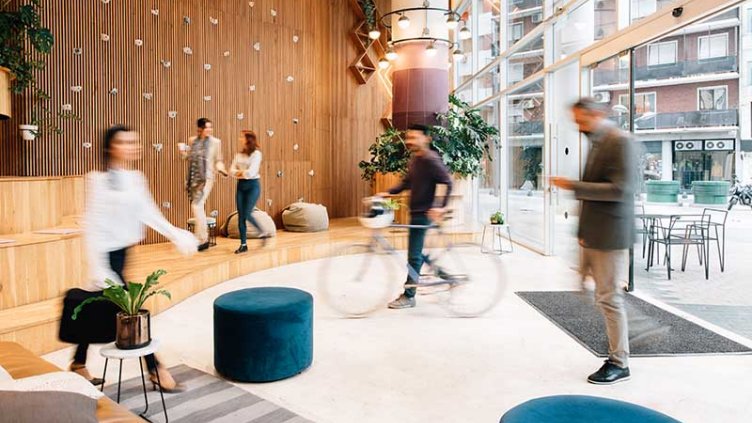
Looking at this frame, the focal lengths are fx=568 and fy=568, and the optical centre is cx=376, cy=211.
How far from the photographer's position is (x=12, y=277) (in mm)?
4152

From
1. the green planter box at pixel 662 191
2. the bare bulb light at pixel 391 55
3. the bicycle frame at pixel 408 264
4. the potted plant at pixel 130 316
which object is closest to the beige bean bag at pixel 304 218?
the bare bulb light at pixel 391 55

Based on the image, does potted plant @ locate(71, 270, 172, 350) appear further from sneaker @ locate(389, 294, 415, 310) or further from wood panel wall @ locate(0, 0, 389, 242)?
wood panel wall @ locate(0, 0, 389, 242)

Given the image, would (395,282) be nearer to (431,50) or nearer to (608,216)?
(608,216)

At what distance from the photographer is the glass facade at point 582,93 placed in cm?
482

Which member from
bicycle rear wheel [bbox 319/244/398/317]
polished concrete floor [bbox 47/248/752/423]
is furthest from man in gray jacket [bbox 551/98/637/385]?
bicycle rear wheel [bbox 319/244/398/317]

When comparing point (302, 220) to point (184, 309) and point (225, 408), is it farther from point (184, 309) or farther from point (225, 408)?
point (225, 408)

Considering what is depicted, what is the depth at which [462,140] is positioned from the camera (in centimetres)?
952

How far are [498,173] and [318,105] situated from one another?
11.9 ft

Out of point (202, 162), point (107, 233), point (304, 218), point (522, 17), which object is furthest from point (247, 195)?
point (522, 17)

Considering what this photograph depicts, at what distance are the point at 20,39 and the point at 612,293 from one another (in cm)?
602

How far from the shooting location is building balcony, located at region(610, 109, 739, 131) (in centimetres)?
479

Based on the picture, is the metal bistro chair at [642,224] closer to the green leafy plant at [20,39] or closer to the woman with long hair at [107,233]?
the woman with long hair at [107,233]

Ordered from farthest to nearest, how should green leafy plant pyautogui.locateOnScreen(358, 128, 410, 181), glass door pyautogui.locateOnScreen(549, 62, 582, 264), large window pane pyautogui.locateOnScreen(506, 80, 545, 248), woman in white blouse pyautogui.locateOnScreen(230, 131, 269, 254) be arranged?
1. green leafy plant pyautogui.locateOnScreen(358, 128, 410, 181)
2. large window pane pyautogui.locateOnScreen(506, 80, 545, 248)
3. glass door pyautogui.locateOnScreen(549, 62, 582, 264)
4. woman in white blouse pyautogui.locateOnScreen(230, 131, 269, 254)

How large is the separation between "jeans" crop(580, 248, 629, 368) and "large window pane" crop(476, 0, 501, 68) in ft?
23.9
